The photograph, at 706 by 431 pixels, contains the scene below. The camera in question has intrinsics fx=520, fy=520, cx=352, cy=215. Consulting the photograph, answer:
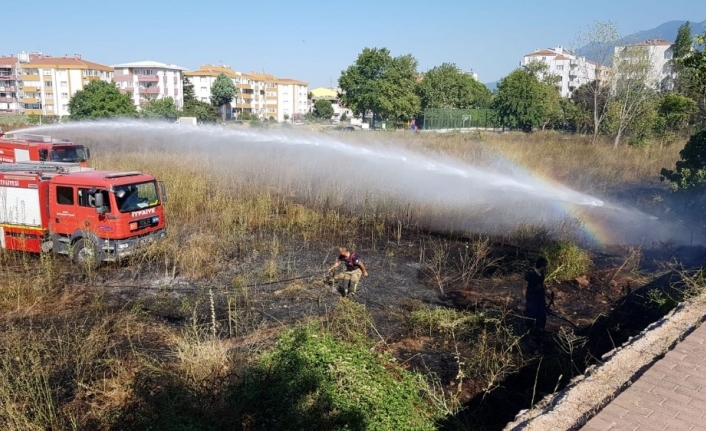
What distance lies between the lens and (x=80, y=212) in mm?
10969

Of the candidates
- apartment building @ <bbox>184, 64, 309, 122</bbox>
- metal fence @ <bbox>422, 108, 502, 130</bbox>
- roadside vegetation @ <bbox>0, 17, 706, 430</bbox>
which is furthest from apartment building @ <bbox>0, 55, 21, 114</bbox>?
roadside vegetation @ <bbox>0, 17, 706, 430</bbox>

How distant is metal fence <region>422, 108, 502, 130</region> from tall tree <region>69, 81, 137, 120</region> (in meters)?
28.5

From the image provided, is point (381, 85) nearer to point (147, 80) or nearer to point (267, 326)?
point (147, 80)

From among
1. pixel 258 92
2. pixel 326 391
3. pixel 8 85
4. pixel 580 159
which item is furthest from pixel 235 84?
pixel 326 391

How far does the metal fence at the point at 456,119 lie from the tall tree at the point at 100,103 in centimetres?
2854

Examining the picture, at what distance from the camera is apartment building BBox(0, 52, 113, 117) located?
78188 mm

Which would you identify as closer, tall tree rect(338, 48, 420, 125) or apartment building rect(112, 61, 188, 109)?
tall tree rect(338, 48, 420, 125)

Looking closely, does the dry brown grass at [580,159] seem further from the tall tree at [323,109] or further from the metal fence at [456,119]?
the tall tree at [323,109]

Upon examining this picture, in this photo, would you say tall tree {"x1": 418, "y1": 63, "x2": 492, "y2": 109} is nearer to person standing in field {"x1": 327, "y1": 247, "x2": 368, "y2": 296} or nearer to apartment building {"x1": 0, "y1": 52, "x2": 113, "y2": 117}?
apartment building {"x1": 0, "y1": 52, "x2": 113, "y2": 117}

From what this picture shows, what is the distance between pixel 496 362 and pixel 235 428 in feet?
11.6

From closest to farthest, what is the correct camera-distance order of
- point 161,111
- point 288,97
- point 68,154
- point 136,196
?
point 136,196 < point 68,154 < point 161,111 < point 288,97

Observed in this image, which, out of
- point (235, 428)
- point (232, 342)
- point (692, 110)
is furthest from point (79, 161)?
point (692, 110)

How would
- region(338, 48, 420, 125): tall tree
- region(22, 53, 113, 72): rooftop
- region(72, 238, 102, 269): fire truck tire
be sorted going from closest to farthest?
region(72, 238, 102, 269): fire truck tire
region(338, 48, 420, 125): tall tree
region(22, 53, 113, 72): rooftop

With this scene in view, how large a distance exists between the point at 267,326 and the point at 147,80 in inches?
3152
